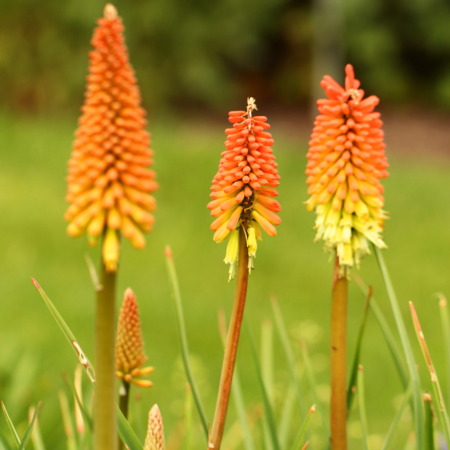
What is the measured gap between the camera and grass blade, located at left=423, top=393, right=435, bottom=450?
4.55 feet

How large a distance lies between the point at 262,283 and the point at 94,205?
682 centimetres

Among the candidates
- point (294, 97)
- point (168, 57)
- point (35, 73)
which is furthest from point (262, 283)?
point (294, 97)

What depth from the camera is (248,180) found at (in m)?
1.10

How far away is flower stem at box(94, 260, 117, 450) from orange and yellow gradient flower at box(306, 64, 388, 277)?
638 millimetres

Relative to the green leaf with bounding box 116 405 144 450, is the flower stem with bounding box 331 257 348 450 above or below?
above

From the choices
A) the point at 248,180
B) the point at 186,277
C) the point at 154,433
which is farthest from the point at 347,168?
the point at 186,277

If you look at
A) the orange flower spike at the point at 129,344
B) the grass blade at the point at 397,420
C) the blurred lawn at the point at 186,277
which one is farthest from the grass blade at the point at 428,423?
the blurred lawn at the point at 186,277

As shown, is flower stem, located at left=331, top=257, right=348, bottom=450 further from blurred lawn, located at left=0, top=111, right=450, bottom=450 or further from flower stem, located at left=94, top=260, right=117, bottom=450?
blurred lawn, located at left=0, top=111, right=450, bottom=450

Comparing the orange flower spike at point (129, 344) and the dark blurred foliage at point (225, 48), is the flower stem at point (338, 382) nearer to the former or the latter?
the orange flower spike at point (129, 344)

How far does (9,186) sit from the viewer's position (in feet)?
31.1

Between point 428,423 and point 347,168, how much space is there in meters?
0.66

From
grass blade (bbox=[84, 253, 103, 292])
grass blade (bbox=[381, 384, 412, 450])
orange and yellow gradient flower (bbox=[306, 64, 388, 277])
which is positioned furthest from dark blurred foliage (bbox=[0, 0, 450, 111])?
grass blade (bbox=[381, 384, 412, 450])

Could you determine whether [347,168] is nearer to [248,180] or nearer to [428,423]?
[248,180]

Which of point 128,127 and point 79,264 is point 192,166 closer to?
point 79,264
